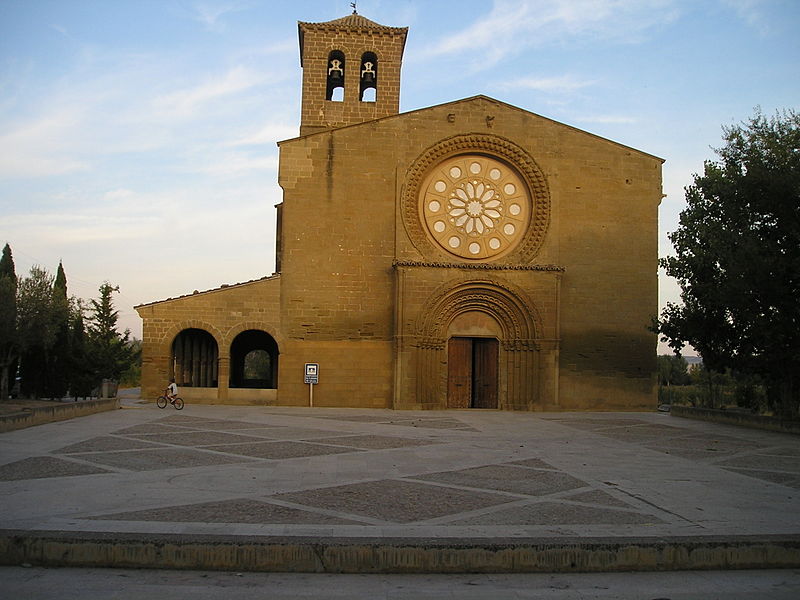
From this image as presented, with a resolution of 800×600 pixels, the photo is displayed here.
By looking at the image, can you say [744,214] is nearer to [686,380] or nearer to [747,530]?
[747,530]

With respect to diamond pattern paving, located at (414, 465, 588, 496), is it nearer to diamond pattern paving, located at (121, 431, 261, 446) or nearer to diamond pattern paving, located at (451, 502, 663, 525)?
diamond pattern paving, located at (451, 502, 663, 525)

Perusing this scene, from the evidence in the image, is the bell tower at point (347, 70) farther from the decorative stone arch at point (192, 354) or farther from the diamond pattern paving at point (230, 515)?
the diamond pattern paving at point (230, 515)

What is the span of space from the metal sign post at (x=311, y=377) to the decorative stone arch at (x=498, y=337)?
3.14 metres

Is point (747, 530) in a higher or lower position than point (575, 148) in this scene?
lower

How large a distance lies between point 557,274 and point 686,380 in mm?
35954

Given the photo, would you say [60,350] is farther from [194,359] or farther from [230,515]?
[230,515]

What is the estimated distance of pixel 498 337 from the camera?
24.3m

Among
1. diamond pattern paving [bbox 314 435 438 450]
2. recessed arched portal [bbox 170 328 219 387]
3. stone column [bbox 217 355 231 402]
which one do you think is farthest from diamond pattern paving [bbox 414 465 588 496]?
recessed arched portal [bbox 170 328 219 387]

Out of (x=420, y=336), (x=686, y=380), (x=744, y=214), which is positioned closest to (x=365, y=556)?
(x=744, y=214)

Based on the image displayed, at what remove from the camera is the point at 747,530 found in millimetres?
6668

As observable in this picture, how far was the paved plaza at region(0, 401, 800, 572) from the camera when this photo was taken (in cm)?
573

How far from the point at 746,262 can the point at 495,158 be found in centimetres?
1043

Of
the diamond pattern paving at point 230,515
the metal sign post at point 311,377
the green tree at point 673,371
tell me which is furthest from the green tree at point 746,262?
the green tree at point 673,371

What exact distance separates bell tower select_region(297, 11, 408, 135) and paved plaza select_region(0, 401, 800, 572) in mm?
15650
